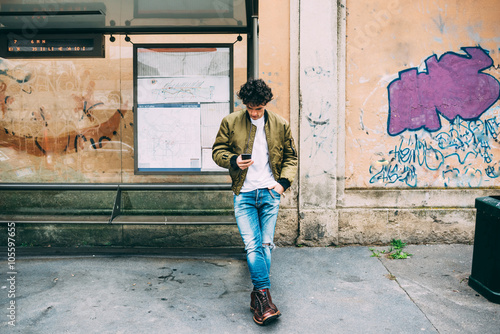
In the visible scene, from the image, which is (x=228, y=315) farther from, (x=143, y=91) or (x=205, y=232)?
(x=143, y=91)

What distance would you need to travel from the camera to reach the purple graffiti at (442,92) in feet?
16.1

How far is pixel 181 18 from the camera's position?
14.7 ft

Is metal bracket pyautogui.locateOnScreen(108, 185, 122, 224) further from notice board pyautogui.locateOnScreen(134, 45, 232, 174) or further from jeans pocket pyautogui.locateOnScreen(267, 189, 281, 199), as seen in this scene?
jeans pocket pyautogui.locateOnScreen(267, 189, 281, 199)

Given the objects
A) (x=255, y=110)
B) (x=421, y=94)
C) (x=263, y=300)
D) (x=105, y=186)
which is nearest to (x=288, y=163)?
(x=255, y=110)

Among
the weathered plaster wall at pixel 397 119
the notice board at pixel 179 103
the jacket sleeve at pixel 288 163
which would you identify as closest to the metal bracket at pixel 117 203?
the notice board at pixel 179 103

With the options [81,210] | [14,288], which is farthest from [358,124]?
[14,288]

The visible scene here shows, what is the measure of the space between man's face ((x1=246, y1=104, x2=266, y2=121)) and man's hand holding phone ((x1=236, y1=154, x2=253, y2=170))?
1.16 feet

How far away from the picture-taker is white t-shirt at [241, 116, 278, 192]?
3.16 metres

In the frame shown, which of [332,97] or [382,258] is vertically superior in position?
[332,97]

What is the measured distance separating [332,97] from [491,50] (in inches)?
80.9

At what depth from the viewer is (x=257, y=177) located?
3.16 metres

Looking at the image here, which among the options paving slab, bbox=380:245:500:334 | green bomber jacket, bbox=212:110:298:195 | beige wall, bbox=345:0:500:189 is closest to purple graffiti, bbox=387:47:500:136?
beige wall, bbox=345:0:500:189

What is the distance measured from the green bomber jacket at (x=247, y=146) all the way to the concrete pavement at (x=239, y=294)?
3.49ft

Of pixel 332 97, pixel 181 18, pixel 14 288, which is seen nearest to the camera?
pixel 14 288
